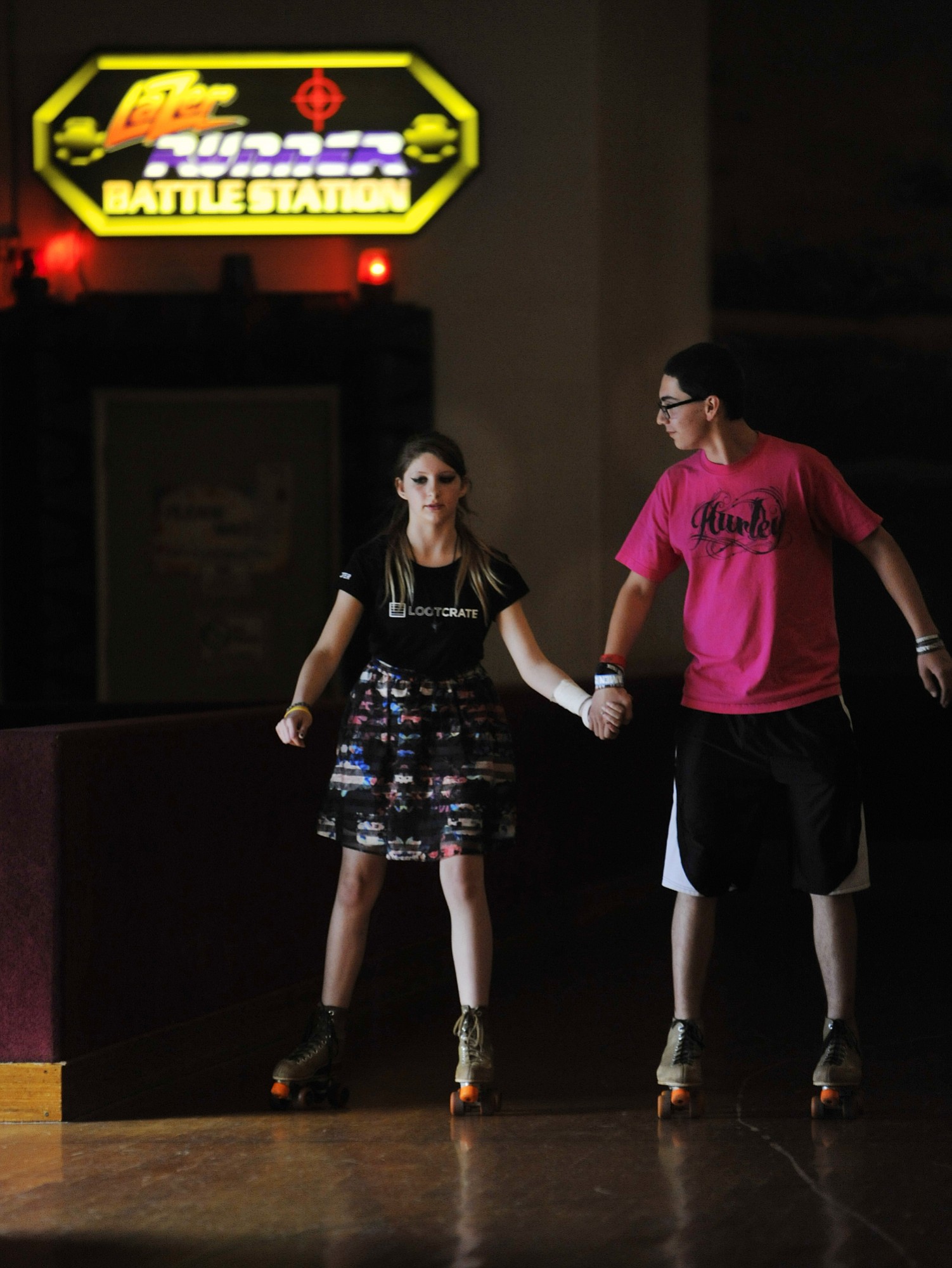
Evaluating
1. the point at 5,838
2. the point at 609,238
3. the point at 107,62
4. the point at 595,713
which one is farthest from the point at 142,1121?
the point at 107,62

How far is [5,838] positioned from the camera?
3234mm

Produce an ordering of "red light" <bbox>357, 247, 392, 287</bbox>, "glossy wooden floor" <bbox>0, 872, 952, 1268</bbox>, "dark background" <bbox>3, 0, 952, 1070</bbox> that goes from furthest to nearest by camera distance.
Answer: "red light" <bbox>357, 247, 392, 287</bbox>, "dark background" <bbox>3, 0, 952, 1070</bbox>, "glossy wooden floor" <bbox>0, 872, 952, 1268</bbox>

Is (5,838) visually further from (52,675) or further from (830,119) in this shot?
(830,119)

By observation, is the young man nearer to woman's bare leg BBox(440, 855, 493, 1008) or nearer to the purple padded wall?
woman's bare leg BBox(440, 855, 493, 1008)

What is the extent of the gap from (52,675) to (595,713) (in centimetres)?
436

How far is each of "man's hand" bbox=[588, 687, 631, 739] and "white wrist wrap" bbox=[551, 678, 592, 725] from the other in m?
0.06

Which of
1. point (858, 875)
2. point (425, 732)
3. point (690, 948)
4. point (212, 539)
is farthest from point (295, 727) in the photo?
point (212, 539)

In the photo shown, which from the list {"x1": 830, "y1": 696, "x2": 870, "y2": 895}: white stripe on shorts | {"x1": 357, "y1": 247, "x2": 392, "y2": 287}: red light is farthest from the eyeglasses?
{"x1": 357, "y1": 247, "x2": 392, "y2": 287}: red light

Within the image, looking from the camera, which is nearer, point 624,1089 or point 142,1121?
point 142,1121

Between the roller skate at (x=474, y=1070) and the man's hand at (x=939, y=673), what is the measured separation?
0.74m

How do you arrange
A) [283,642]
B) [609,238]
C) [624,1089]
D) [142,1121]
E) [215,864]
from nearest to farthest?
[142,1121], [624,1089], [215,864], [609,238], [283,642]

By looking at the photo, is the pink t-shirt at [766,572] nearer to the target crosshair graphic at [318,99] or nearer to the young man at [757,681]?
the young man at [757,681]

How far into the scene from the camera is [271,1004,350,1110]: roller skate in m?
3.27

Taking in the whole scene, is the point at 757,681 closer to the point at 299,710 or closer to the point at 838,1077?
the point at 838,1077
